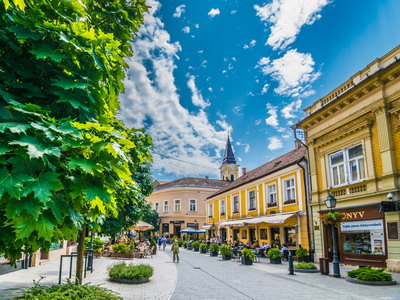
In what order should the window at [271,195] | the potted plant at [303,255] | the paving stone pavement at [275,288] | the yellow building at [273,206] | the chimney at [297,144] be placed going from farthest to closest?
the chimney at [297,144] < the window at [271,195] < the yellow building at [273,206] < the potted plant at [303,255] < the paving stone pavement at [275,288]

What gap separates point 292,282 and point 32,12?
1245 centimetres

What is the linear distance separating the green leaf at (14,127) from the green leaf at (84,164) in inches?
16.9

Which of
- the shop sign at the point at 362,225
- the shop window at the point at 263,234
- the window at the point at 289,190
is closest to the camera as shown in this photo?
the shop sign at the point at 362,225

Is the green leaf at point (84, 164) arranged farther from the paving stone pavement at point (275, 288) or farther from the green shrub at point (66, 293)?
the paving stone pavement at point (275, 288)

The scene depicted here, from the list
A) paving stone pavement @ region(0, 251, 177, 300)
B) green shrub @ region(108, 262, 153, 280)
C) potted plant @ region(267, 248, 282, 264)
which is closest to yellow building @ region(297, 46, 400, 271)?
potted plant @ region(267, 248, 282, 264)

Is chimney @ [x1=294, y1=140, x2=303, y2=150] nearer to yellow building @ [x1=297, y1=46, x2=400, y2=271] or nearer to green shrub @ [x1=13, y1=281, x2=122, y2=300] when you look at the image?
yellow building @ [x1=297, y1=46, x2=400, y2=271]

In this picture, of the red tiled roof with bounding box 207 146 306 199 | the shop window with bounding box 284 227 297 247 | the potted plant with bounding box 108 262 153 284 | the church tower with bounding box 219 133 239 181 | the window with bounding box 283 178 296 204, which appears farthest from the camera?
the church tower with bounding box 219 133 239 181

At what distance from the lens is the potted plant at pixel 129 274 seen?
38.7 ft

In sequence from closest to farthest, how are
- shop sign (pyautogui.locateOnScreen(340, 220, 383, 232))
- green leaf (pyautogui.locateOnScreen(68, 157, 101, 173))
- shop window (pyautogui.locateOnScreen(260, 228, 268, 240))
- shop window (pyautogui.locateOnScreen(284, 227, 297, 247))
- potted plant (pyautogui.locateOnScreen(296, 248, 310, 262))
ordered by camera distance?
green leaf (pyautogui.locateOnScreen(68, 157, 101, 173))
shop sign (pyautogui.locateOnScreen(340, 220, 383, 232))
potted plant (pyautogui.locateOnScreen(296, 248, 310, 262))
shop window (pyautogui.locateOnScreen(284, 227, 297, 247))
shop window (pyautogui.locateOnScreen(260, 228, 268, 240))

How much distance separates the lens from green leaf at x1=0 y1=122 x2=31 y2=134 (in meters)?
2.35

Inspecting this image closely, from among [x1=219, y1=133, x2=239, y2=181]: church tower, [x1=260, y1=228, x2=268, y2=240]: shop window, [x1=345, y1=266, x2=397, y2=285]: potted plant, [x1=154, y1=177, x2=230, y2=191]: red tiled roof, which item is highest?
[x1=219, y1=133, x2=239, y2=181]: church tower

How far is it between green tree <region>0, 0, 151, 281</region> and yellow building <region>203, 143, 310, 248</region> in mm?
20474

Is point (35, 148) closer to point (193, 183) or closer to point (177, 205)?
point (177, 205)

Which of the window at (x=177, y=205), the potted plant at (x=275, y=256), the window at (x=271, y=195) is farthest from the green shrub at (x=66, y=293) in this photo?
the window at (x=177, y=205)
